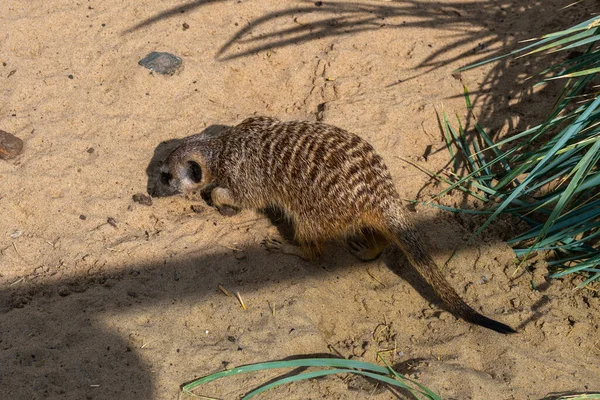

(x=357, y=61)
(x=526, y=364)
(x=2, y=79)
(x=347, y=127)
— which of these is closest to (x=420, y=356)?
(x=526, y=364)

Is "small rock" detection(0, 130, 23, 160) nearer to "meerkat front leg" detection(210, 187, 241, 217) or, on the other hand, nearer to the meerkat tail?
"meerkat front leg" detection(210, 187, 241, 217)

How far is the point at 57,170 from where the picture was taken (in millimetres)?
3318

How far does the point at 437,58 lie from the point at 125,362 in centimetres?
294

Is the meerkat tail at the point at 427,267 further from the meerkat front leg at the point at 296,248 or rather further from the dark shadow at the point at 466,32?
the dark shadow at the point at 466,32

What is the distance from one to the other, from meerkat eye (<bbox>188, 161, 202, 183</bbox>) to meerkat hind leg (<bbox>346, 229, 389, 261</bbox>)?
963mm

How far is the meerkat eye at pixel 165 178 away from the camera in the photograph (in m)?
3.31

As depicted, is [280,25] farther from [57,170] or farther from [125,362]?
[125,362]

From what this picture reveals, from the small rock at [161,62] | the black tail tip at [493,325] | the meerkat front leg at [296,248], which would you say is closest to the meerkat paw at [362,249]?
the meerkat front leg at [296,248]

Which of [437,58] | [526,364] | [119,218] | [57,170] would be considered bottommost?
[526,364]

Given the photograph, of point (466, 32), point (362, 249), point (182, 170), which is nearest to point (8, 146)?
point (182, 170)

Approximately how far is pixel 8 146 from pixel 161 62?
1.16 m

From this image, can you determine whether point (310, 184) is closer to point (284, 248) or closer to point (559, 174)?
point (284, 248)

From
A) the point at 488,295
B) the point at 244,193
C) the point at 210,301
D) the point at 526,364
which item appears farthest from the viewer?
the point at 244,193

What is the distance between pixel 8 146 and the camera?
3.32 metres
